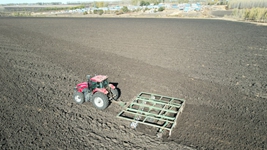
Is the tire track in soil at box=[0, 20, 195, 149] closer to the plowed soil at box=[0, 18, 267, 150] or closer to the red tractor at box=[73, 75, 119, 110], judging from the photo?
the plowed soil at box=[0, 18, 267, 150]

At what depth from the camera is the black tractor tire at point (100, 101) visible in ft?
26.2

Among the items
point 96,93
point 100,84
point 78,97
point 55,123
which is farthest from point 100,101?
point 55,123

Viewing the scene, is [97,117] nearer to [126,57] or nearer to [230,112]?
[230,112]

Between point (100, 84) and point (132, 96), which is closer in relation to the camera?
point (100, 84)

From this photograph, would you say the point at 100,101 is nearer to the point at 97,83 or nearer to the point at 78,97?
the point at 97,83

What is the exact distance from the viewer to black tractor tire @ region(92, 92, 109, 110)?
8.00 m

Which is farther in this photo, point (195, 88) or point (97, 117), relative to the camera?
point (195, 88)

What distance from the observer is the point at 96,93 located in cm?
809

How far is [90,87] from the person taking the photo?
8.50 metres

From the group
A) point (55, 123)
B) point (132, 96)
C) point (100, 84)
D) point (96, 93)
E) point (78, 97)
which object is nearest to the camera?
point (55, 123)

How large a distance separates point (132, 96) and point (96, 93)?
2324mm

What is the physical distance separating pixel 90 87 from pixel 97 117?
144 centimetres

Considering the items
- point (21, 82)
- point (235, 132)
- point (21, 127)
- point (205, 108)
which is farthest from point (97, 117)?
point (21, 82)

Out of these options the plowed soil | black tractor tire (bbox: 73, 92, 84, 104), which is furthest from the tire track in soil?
black tractor tire (bbox: 73, 92, 84, 104)
